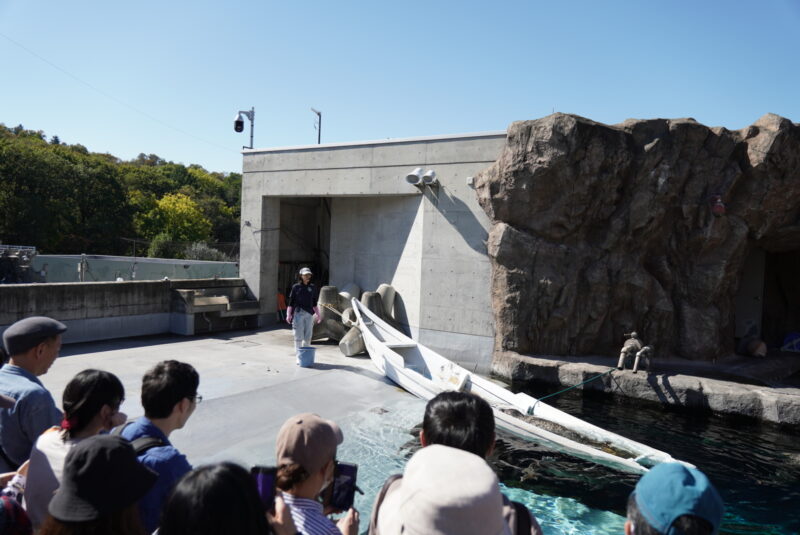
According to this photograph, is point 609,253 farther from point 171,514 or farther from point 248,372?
point 171,514

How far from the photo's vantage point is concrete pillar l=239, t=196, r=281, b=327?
39.7 ft

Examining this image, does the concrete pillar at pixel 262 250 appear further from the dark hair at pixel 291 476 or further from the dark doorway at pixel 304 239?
the dark hair at pixel 291 476

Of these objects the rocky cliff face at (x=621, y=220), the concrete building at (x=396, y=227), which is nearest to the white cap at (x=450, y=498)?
the rocky cliff face at (x=621, y=220)

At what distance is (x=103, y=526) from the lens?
1470 mm

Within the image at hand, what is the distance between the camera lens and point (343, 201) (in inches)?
484

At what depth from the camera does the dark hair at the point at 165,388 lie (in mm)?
2150

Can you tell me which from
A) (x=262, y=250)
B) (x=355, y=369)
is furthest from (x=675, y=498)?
(x=262, y=250)

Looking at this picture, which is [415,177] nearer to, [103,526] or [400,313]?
→ [400,313]

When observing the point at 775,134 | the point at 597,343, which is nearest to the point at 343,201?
the point at 597,343

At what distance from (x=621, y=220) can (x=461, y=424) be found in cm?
819

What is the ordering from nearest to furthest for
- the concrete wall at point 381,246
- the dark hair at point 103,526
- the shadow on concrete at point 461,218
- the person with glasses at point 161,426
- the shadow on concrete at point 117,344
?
1. the dark hair at point 103,526
2. the person with glasses at point 161,426
3. the shadow on concrete at point 117,344
4. the shadow on concrete at point 461,218
5. the concrete wall at point 381,246

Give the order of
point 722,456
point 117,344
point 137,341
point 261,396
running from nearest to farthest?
point 722,456 → point 261,396 → point 117,344 → point 137,341

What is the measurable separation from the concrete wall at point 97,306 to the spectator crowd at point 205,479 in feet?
22.5

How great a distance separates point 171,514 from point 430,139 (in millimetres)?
9269
